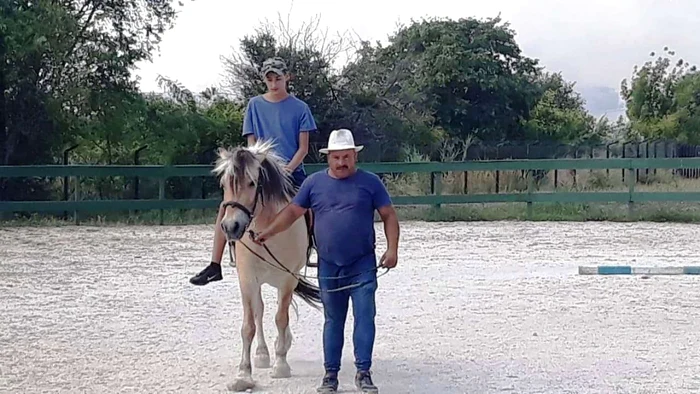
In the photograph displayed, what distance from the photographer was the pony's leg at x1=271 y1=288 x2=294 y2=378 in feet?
19.3

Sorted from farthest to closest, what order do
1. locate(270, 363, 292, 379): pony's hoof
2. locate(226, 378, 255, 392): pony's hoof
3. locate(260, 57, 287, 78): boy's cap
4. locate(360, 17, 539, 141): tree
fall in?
1. locate(360, 17, 539, 141): tree
2. locate(260, 57, 287, 78): boy's cap
3. locate(270, 363, 292, 379): pony's hoof
4. locate(226, 378, 255, 392): pony's hoof

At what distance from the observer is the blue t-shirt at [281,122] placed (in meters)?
6.37

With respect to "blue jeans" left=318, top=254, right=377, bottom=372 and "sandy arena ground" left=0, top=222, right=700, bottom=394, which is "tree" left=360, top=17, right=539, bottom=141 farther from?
"blue jeans" left=318, top=254, right=377, bottom=372

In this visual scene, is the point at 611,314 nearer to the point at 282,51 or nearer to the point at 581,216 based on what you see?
the point at 581,216

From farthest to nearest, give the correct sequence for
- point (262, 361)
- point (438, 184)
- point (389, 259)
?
point (438, 184) → point (262, 361) → point (389, 259)

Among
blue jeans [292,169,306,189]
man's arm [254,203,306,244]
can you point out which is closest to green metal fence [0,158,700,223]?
blue jeans [292,169,306,189]

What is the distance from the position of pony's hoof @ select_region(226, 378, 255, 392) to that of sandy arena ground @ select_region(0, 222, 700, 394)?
11 cm

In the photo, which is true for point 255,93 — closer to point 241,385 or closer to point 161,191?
point 161,191

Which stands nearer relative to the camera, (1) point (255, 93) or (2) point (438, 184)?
(2) point (438, 184)

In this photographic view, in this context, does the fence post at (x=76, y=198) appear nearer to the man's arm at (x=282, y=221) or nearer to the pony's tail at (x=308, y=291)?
the pony's tail at (x=308, y=291)

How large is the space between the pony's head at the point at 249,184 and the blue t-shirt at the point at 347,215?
418 mm

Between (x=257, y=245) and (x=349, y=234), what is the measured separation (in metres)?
0.79

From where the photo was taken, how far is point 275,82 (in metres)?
6.35

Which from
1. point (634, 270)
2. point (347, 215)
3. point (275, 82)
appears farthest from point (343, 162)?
point (634, 270)
